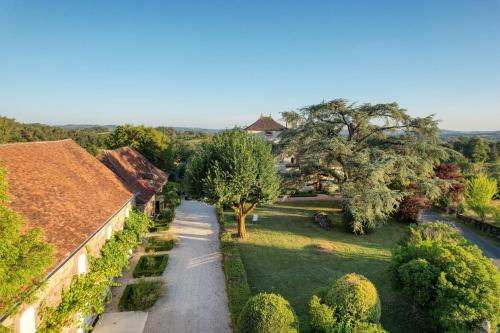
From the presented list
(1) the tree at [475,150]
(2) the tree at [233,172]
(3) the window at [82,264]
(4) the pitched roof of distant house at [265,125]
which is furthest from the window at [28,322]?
(1) the tree at [475,150]

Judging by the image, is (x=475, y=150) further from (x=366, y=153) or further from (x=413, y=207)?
(x=366, y=153)

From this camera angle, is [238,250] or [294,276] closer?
[294,276]

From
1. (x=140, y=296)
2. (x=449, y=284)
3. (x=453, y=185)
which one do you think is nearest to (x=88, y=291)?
(x=140, y=296)

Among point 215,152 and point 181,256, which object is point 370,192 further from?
point 181,256

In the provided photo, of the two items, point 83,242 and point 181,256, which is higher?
point 83,242

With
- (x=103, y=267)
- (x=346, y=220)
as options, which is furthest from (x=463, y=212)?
(x=103, y=267)

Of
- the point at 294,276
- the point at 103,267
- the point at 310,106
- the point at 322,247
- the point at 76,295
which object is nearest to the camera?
the point at 76,295

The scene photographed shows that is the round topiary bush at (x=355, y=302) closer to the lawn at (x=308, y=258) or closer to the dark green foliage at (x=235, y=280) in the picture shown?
the lawn at (x=308, y=258)
